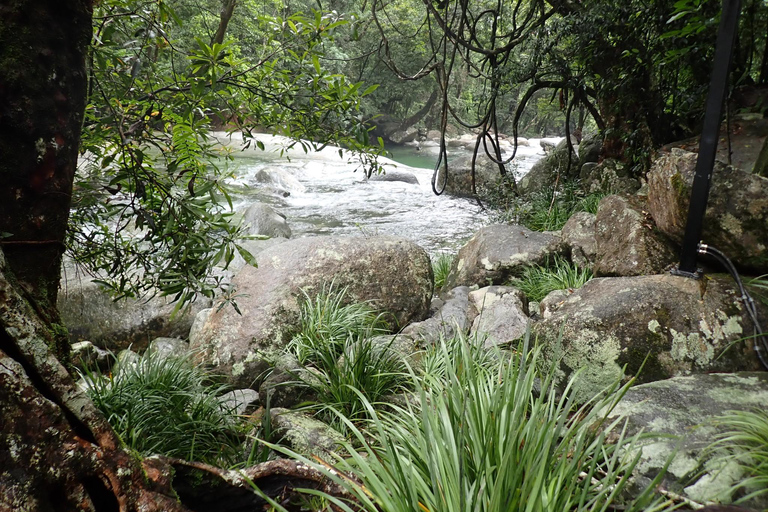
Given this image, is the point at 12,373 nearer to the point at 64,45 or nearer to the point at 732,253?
the point at 64,45

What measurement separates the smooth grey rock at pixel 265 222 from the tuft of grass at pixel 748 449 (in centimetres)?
725

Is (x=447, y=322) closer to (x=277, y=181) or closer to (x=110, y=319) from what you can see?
(x=110, y=319)

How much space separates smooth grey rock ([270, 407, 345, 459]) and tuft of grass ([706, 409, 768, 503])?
1.42 meters

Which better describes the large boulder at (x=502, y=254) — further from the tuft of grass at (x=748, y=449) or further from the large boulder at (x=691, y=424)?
the tuft of grass at (x=748, y=449)

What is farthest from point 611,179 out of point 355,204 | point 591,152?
point 355,204

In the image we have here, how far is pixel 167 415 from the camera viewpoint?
2250 mm

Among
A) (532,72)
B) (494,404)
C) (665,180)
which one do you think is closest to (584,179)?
(532,72)

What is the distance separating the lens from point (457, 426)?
1.51 meters

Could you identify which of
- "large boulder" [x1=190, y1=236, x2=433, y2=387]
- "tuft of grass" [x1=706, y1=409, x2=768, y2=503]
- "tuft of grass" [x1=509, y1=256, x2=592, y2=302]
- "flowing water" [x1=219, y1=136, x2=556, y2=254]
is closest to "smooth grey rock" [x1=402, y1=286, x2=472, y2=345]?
"large boulder" [x1=190, y1=236, x2=433, y2=387]

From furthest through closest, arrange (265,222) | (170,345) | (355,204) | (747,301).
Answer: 1. (355,204)
2. (265,222)
3. (170,345)
4. (747,301)

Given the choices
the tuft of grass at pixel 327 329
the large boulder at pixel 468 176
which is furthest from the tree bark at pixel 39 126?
the large boulder at pixel 468 176

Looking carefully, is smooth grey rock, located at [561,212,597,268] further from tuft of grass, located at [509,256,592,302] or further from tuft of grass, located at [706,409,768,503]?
tuft of grass, located at [706,409,768,503]

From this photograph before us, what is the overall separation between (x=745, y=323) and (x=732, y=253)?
1.73ft

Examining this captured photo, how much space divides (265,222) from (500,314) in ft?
17.7
